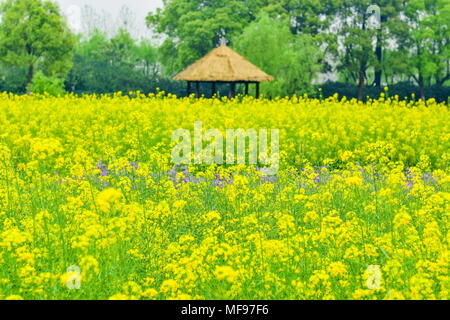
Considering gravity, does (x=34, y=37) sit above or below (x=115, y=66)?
above

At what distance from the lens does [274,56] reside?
103 ft

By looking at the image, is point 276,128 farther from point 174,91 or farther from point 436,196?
point 174,91

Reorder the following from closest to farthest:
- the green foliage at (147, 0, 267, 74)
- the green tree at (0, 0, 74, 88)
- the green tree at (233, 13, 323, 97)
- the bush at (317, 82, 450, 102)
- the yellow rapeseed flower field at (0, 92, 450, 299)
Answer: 1. the yellow rapeseed flower field at (0, 92, 450, 299)
2. the green tree at (233, 13, 323, 97)
3. the green foliage at (147, 0, 267, 74)
4. the green tree at (0, 0, 74, 88)
5. the bush at (317, 82, 450, 102)

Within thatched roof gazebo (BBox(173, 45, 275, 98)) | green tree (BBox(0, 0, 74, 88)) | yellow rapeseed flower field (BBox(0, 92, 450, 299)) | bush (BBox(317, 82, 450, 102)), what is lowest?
yellow rapeseed flower field (BBox(0, 92, 450, 299))

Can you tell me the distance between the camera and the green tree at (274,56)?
31.3 meters

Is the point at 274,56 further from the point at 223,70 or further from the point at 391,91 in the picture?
the point at 391,91

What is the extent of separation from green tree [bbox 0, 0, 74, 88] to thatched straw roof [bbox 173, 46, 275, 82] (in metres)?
14.1

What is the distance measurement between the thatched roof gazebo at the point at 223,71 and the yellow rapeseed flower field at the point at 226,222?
12.3 m

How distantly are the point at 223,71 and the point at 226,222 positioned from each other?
19027 mm

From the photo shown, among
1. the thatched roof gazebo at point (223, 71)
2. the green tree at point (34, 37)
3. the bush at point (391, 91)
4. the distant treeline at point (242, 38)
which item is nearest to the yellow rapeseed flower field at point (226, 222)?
the thatched roof gazebo at point (223, 71)

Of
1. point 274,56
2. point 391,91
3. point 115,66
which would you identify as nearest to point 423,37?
point 391,91

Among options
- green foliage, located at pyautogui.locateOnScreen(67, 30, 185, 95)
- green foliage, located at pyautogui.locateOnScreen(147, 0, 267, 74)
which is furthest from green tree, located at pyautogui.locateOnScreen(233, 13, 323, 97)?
green foliage, located at pyautogui.locateOnScreen(67, 30, 185, 95)

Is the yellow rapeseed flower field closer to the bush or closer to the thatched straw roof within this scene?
the thatched straw roof

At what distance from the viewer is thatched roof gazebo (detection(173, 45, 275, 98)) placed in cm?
2414
